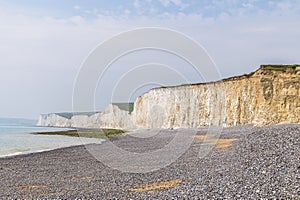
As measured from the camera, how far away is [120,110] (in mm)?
121750

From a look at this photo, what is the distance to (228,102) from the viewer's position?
5150 centimetres

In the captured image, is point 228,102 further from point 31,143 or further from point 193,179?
point 193,179

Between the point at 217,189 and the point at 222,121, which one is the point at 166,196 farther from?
the point at 222,121

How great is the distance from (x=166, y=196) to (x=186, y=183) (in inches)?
76.7

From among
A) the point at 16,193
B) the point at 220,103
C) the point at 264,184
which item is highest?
the point at 220,103

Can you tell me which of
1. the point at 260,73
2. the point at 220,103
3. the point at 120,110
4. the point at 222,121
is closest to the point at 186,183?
the point at 260,73

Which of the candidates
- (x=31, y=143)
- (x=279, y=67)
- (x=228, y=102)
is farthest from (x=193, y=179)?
(x=228, y=102)

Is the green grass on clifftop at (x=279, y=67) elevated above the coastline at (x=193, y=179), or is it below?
above

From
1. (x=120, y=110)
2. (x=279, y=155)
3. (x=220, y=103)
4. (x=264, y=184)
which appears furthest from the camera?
(x=120, y=110)

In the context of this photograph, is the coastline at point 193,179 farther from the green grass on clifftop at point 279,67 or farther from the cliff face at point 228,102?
the green grass on clifftop at point 279,67

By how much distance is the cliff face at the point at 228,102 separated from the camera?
35.3 metres

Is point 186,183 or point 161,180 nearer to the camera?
point 186,183

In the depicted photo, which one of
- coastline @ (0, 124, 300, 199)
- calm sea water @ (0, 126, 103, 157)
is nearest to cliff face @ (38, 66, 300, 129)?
coastline @ (0, 124, 300, 199)

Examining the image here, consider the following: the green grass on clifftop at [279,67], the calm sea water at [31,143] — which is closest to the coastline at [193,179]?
the calm sea water at [31,143]
